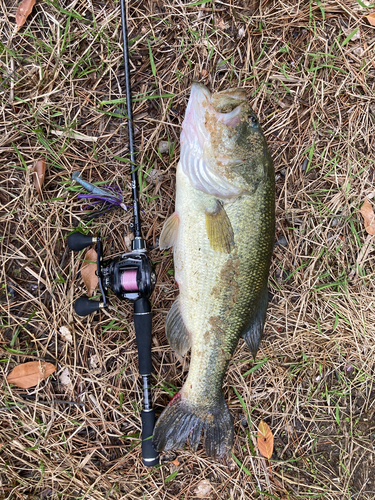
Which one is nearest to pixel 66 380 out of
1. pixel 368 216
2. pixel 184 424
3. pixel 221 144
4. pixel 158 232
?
pixel 184 424

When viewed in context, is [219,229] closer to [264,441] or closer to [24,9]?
[264,441]

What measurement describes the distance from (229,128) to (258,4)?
1.27 metres

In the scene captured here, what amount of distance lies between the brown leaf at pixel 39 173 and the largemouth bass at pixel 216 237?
41.6 inches

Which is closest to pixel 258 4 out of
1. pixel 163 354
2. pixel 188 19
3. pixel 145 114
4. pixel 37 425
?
pixel 188 19

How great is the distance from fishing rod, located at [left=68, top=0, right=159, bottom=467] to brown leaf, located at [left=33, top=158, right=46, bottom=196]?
0.81ft

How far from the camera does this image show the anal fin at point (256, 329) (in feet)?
7.15

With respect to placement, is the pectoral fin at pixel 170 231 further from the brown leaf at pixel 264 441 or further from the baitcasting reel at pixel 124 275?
the brown leaf at pixel 264 441

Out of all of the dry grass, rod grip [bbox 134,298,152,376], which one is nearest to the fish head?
the dry grass

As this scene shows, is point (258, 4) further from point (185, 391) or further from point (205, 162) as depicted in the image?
point (185, 391)

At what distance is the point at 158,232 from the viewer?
8.05ft

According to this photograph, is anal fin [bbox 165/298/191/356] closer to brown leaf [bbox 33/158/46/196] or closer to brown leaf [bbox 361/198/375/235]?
brown leaf [bbox 33/158/46/196]

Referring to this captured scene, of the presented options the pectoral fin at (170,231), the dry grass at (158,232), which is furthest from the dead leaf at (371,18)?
the pectoral fin at (170,231)

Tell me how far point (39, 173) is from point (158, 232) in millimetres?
995

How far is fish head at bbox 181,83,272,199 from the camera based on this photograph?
6.41 ft
